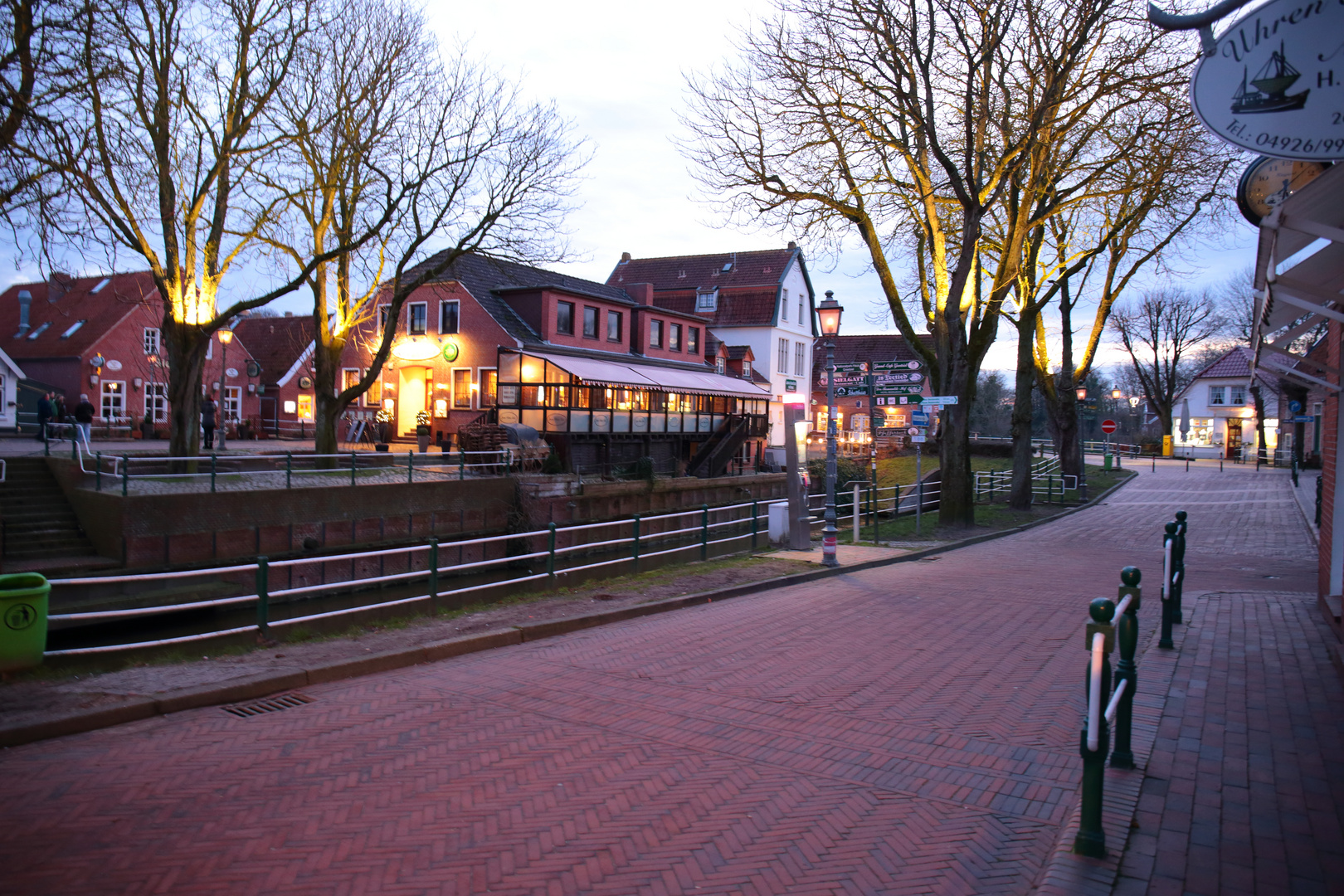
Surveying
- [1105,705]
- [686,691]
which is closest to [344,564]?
[686,691]

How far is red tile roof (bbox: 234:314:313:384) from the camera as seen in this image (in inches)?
1842

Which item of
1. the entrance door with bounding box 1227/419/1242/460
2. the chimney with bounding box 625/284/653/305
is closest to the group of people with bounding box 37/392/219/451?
the chimney with bounding box 625/284/653/305

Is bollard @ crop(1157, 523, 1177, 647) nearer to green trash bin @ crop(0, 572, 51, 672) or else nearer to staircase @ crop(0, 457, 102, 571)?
green trash bin @ crop(0, 572, 51, 672)

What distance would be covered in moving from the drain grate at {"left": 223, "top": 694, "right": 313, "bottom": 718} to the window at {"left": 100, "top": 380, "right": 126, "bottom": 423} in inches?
1541

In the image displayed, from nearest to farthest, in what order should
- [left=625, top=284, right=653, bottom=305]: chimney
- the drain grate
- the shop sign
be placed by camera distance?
the shop sign < the drain grate < [left=625, top=284, right=653, bottom=305]: chimney

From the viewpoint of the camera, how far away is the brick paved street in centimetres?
412

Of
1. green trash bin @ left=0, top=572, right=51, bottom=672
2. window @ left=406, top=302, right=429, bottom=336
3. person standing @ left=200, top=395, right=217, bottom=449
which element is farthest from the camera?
window @ left=406, top=302, right=429, bottom=336

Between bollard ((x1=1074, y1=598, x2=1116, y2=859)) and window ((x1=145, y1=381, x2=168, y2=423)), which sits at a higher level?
window ((x1=145, y1=381, x2=168, y2=423))

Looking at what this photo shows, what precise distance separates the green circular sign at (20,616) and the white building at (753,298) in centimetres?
4112

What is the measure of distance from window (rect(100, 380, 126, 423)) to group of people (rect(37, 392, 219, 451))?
27.8ft

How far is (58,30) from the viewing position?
8875 mm

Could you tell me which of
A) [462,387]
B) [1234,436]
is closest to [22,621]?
[462,387]

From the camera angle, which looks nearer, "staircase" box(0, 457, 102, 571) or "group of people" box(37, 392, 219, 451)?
"staircase" box(0, 457, 102, 571)

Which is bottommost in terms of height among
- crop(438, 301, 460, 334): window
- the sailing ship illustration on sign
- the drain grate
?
the drain grate
